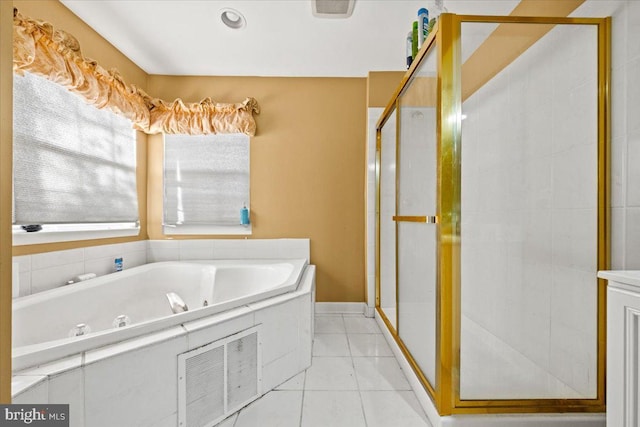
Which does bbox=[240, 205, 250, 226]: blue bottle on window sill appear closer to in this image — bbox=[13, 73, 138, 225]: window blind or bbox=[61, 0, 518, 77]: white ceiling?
bbox=[13, 73, 138, 225]: window blind

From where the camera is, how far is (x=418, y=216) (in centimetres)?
157

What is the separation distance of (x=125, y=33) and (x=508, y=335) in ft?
9.62

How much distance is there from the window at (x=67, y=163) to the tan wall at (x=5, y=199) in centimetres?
133

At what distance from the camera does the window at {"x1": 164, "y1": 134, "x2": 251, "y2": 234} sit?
111 inches

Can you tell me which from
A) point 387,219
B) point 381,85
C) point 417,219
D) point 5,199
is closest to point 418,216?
point 417,219

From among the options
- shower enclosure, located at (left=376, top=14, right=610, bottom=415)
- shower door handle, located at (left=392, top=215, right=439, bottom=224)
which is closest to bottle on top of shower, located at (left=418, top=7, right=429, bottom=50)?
shower enclosure, located at (left=376, top=14, right=610, bottom=415)

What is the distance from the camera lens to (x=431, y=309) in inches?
53.2

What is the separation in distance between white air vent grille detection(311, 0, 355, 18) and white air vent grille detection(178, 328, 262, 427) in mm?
1844

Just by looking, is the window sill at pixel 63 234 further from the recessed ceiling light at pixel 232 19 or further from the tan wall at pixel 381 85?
the tan wall at pixel 381 85

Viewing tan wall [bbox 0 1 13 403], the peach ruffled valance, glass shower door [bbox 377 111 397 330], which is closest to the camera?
tan wall [bbox 0 1 13 403]

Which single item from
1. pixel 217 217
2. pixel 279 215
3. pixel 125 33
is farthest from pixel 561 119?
pixel 125 33

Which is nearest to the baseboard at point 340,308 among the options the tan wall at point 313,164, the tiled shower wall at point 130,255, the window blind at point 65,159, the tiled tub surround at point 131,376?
the tan wall at point 313,164

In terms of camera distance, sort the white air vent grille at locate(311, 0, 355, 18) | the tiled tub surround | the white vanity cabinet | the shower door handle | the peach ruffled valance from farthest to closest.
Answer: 1. the white air vent grille at locate(311, 0, 355, 18)
2. the peach ruffled valance
3. the shower door handle
4. the tiled tub surround
5. the white vanity cabinet

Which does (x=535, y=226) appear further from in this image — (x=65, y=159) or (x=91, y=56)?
(x=91, y=56)
